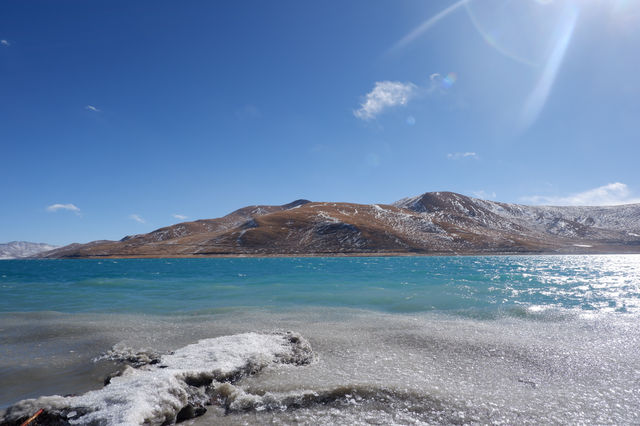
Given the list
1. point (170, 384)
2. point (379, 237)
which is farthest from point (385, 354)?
point (379, 237)

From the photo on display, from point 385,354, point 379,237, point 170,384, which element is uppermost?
point 379,237

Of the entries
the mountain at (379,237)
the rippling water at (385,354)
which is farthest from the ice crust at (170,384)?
the mountain at (379,237)

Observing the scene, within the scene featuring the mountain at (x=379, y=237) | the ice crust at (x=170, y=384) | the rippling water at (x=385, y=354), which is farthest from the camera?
the mountain at (x=379, y=237)

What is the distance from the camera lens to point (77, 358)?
10086 millimetres

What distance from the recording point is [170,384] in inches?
268

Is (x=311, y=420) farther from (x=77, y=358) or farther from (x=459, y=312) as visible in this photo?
(x=459, y=312)

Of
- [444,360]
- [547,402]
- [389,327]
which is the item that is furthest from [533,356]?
[389,327]

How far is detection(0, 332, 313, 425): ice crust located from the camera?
229 inches

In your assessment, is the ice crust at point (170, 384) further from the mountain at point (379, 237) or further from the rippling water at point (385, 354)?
the mountain at point (379, 237)

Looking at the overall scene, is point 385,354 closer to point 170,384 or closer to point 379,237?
point 170,384

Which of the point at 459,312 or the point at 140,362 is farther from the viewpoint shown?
the point at 459,312

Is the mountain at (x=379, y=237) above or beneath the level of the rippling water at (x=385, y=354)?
above

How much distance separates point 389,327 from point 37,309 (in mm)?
20056

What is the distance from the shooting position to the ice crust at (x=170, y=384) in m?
5.82
